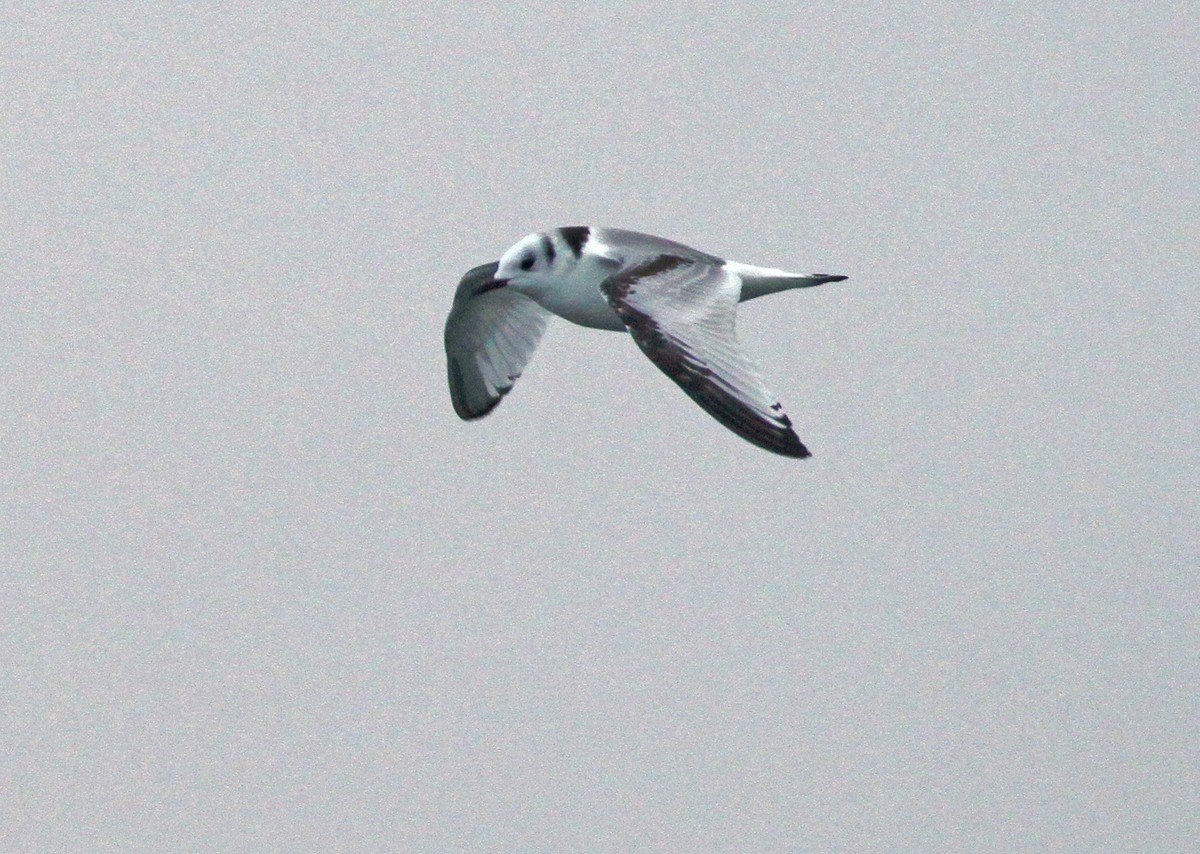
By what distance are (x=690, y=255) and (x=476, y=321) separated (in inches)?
59.3

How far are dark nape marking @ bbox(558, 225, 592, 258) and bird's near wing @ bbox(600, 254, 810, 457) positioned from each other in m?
0.34

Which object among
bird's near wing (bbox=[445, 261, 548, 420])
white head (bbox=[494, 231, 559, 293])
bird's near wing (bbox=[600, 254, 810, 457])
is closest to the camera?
bird's near wing (bbox=[600, 254, 810, 457])

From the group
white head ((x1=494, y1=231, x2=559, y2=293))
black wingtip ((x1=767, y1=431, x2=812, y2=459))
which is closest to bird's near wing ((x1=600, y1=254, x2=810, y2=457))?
black wingtip ((x1=767, y1=431, x2=812, y2=459))

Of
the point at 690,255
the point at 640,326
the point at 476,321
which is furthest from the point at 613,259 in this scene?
the point at 476,321

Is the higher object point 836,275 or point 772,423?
point 836,275

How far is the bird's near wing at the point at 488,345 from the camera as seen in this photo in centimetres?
850

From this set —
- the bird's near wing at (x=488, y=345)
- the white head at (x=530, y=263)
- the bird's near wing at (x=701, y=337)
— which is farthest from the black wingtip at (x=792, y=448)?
the bird's near wing at (x=488, y=345)

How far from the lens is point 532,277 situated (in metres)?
7.44

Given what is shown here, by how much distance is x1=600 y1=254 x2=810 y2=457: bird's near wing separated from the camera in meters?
5.82

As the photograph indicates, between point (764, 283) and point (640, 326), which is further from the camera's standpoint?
point (764, 283)

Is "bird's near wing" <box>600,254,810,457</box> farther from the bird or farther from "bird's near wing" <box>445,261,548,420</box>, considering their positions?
"bird's near wing" <box>445,261,548,420</box>

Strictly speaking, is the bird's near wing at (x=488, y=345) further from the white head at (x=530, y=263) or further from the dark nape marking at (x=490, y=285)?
the white head at (x=530, y=263)

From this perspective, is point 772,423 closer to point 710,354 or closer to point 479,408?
point 710,354

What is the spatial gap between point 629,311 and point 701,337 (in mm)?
→ 305
